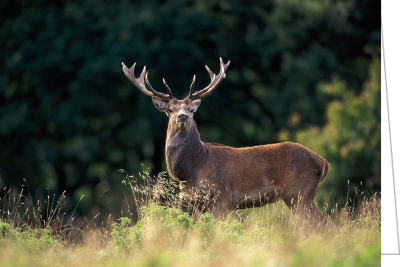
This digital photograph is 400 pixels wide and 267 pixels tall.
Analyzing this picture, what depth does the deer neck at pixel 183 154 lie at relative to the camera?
6.56 m

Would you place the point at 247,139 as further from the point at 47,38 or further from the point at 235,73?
the point at 47,38

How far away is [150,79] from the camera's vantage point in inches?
458

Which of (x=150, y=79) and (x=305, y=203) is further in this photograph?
(x=150, y=79)

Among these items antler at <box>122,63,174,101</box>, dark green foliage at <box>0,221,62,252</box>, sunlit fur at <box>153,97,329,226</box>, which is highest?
antler at <box>122,63,174,101</box>

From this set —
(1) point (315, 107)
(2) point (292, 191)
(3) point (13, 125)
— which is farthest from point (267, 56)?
(2) point (292, 191)

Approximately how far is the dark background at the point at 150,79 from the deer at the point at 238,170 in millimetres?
4027

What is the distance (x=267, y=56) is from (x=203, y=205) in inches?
258

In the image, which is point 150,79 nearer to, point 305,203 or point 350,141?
point 350,141

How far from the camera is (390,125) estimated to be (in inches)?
237

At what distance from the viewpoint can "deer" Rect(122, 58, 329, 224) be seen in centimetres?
646

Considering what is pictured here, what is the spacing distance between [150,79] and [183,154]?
207 inches

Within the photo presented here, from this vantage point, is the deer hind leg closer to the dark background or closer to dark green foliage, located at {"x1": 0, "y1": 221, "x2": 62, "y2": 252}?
dark green foliage, located at {"x1": 0, "y1": 221, "x2": 62, "y2": 252}

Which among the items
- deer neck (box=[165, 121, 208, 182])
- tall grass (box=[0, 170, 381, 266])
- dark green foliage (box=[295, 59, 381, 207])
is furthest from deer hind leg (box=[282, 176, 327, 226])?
dark green foliage (box=[295, 59, 381, 207])

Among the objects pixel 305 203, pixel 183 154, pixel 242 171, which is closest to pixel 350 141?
pixel 305 203
